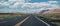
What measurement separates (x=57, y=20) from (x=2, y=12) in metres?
1.83

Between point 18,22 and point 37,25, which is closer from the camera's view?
point 37,25

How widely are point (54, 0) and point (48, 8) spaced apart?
0.34 meters

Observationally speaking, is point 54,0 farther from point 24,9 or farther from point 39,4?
point 24,9

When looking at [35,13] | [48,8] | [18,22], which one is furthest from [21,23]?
[48,8]

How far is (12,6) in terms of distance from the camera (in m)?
6.00

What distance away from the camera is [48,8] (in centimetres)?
586

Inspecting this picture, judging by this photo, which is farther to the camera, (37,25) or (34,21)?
(34,21)

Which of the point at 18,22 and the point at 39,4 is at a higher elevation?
the point at 39,4

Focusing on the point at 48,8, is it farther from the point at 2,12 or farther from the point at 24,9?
the point at 2,12

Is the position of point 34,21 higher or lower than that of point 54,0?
lower

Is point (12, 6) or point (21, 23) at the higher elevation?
point (12, 6)

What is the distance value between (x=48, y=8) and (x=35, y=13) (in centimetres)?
46

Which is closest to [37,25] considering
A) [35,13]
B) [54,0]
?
[35,13]

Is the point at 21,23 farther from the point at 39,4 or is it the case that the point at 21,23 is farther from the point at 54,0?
the point at 54,0
